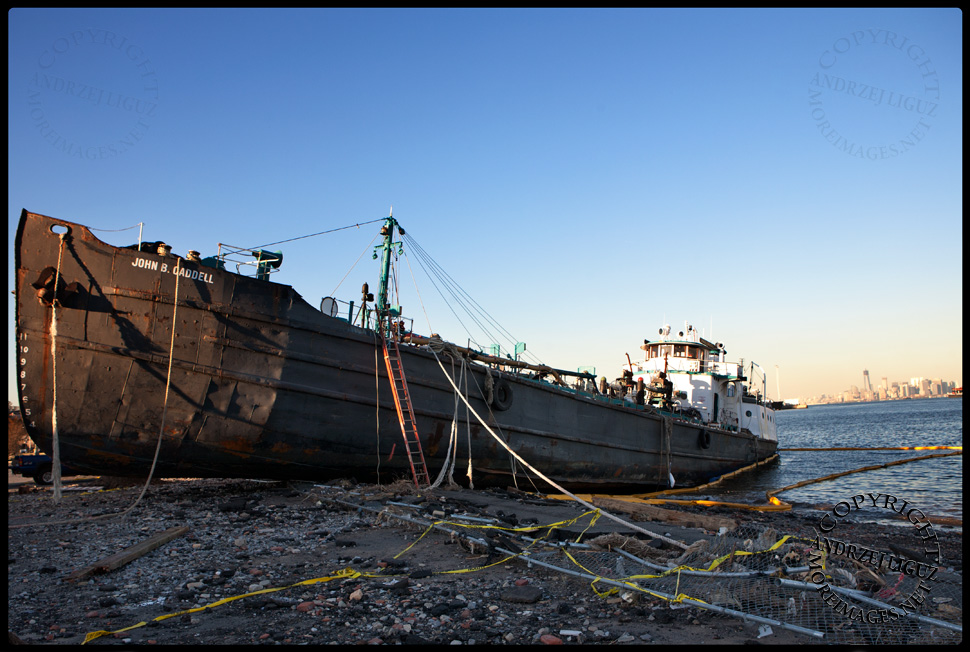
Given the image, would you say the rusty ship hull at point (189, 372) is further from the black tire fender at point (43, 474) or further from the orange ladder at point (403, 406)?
the black tire fender at point (43, 474)

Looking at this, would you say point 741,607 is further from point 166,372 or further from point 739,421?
point 739,421

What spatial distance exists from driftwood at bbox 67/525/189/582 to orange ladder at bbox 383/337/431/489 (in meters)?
4.37

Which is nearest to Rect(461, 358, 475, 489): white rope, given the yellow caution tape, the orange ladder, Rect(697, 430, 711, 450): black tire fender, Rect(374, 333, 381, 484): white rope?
the orange ladder

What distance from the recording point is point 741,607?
4.05m

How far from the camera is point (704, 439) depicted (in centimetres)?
1973

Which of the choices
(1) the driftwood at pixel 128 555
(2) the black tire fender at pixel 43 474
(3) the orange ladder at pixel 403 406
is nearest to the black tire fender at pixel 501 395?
(3) the orange ladder at pixel 403 406

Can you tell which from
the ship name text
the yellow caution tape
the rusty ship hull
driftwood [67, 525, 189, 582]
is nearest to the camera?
the yellow caution tape

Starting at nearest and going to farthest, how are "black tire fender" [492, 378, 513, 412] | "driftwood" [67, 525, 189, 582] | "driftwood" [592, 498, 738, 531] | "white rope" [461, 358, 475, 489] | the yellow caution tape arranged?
the yellow caution tape → "driftwood" [67, 525, 189, 582] → "driftwood" [592, 498, 738, 531] → "white rope" [461, 358, 475, 489] → "black tire fender" [492, 378, 513, 412]

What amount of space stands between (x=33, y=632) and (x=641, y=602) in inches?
169

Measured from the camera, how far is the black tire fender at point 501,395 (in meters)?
12.6

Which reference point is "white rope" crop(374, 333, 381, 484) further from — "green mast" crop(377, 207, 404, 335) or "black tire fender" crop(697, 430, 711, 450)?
"black tire fender" crop(697, 430, 711, 450)

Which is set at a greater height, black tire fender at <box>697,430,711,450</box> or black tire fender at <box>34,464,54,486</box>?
black tire fender at <box>697,430,711,450</box>

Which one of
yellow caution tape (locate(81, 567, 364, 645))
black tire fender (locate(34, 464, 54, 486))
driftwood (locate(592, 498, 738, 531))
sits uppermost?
yellow caution tape (locate(81, 567, 364, 645))

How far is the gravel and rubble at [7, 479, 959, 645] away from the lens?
12.5ft
